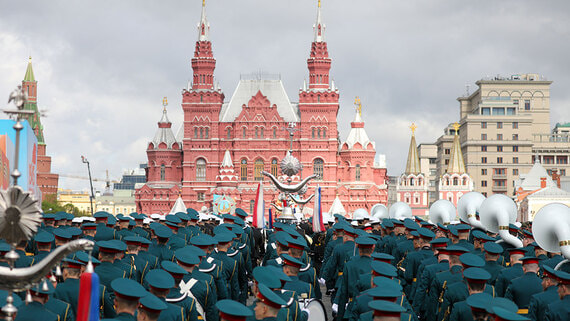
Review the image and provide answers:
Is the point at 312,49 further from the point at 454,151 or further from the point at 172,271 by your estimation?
the point at 172,271

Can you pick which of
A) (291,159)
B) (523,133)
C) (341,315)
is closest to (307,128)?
(523,133)

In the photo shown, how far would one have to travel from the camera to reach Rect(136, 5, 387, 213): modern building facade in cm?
6544

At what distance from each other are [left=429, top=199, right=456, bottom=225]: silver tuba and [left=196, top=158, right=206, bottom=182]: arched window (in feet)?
169

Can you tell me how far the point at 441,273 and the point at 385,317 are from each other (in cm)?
310

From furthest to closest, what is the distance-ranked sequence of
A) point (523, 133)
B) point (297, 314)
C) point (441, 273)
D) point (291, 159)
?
point (523, 133) → point (291, 159) → point (441, 273) → point (297, 314)

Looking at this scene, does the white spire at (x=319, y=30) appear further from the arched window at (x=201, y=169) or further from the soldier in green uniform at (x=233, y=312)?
the soldier in green uniform at (x=233, y=312)

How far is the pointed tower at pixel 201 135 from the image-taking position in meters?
→ 66.4

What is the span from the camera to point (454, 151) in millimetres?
77062

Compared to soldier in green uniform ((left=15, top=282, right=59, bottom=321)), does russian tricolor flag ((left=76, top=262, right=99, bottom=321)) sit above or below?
above

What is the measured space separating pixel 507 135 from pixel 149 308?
8890 centimetres

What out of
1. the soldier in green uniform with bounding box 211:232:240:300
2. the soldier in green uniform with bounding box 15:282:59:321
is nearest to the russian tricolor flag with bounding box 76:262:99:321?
the soldier in green uniform with bounding box 15:282:59:321

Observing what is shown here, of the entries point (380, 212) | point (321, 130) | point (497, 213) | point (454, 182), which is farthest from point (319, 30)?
point (497, 213)

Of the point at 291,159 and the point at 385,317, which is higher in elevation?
the point at 291,159

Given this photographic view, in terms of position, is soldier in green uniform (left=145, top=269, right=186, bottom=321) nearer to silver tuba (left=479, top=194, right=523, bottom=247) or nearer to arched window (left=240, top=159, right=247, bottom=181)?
silver tuba (left=479, top=194, right=523, bottom=247)
